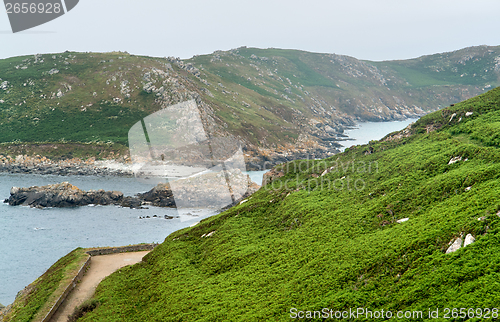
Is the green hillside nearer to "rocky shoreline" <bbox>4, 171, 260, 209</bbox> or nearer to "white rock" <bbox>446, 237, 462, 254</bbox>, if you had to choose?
"white rock" <bbox>446, 237, 462, 254</bbox>

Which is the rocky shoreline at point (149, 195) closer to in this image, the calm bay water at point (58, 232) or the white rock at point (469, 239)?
the calm bay water at point (58, 232)

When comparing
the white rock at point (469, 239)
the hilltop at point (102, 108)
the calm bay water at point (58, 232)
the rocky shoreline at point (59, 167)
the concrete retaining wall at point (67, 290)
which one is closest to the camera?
the white rock at point (469, 239)

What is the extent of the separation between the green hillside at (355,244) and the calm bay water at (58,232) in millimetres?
30152

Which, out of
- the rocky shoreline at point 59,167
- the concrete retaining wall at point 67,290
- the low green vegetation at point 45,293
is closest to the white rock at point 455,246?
the concrete retaining wall at point 67,290

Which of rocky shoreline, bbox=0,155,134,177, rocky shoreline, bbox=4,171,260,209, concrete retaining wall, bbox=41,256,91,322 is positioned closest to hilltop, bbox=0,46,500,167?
rocky shoreline, bbox=0,155,134,177

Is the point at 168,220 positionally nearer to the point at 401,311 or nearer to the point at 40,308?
the point at 40,308

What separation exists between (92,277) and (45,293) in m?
4.06

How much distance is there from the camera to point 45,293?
25.5 meters

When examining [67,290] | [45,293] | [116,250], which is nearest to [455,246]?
[67,290]

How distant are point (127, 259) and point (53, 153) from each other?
108 meters

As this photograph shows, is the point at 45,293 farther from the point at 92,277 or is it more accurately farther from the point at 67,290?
the point at 92,277

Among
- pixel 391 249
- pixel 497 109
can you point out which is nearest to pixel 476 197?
pixel 391 249

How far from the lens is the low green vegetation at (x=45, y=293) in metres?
23.0

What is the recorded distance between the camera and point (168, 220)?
7056cm
